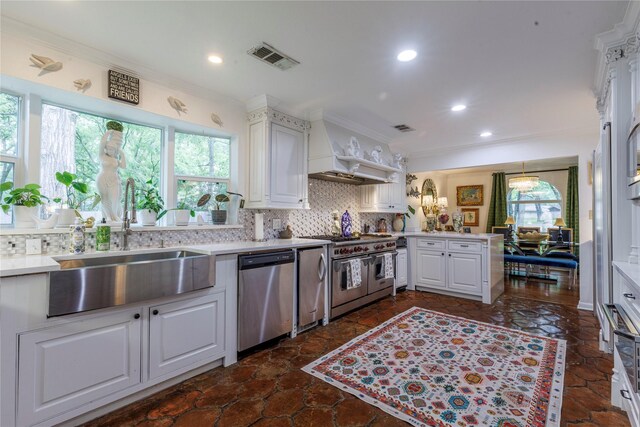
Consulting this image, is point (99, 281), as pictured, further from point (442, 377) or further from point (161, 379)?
point (442, 377)

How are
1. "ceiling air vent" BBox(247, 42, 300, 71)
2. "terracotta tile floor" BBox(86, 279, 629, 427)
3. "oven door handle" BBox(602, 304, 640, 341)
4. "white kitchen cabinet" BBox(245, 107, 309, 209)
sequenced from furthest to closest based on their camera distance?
"white kitchen cabinet" BBox(245, 107, 309, 209) < "ceiling air vent" BBox(247, 42, 300, 71) < "terracotta tile floor" BBox(86, 279, 629, 427) < "oven door handle" BBox(602, 304, 640, 341)

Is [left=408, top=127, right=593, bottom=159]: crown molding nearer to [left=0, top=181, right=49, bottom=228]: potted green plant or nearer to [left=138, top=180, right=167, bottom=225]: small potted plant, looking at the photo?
[left=138, top=180, right=167, bottom=225]: small potted plant

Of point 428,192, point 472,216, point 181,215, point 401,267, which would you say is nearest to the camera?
point 181,215

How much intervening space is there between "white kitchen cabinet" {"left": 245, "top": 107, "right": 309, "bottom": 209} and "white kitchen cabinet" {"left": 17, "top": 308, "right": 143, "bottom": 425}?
168cm

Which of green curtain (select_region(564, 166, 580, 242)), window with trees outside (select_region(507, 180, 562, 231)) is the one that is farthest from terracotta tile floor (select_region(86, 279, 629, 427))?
window with trees outside (select_region(507, 180, 562, 231))

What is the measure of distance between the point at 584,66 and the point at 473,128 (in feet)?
5.53

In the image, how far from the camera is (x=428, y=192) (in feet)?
23.1

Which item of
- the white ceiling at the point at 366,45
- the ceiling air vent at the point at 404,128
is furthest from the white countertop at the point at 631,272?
the ceiling air vent at the point at 404,128

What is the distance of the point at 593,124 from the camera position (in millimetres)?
3854

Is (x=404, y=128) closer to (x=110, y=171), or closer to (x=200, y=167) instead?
(x=200, y=167)

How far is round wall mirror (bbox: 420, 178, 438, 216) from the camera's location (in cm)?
638

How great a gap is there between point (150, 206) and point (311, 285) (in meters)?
1.73

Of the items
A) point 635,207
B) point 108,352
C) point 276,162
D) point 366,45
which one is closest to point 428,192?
point 276,162

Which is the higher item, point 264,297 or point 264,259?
point 264,259
